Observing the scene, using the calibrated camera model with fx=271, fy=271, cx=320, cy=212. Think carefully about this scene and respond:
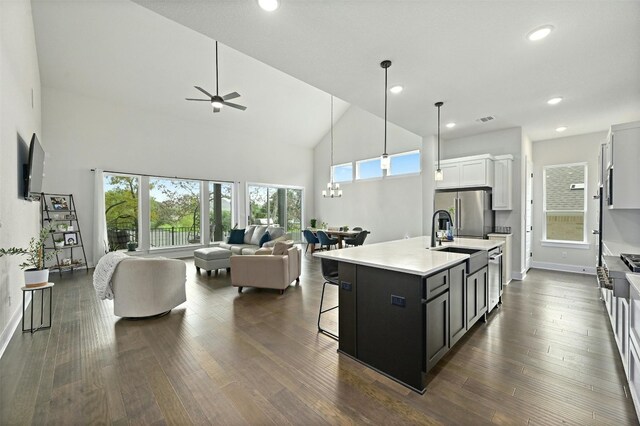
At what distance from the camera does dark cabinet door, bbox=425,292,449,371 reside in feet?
6.48

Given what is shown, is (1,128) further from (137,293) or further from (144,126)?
(144,126)

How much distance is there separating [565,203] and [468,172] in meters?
2.43

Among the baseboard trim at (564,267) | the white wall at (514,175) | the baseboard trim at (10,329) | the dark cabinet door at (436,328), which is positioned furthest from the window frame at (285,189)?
the dark cabinet door at (436,328)

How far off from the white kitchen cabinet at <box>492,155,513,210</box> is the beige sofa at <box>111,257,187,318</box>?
569 cm

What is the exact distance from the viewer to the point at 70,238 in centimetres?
568

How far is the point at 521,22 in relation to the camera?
2.30 metres

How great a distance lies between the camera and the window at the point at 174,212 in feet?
23.1

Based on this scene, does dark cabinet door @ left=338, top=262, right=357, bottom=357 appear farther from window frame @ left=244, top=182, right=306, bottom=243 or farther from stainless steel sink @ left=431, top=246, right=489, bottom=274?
window frame @ left=244, top=182, right=306, bottom=243

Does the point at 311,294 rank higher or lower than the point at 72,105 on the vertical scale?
lower

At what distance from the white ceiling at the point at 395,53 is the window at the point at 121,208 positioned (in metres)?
1.93

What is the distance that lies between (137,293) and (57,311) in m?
1.24

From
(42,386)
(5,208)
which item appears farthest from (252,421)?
(5,208)

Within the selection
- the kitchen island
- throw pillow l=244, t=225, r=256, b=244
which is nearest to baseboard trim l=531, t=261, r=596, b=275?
the kitchen island

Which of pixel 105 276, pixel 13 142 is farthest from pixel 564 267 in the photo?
pixel 13 142
